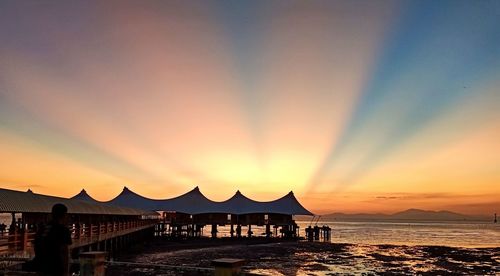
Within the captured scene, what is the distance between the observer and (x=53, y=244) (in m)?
6.98

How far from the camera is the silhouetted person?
6.95 m

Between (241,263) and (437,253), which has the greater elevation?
(241,263)

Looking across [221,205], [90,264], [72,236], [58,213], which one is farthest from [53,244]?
[221,205]

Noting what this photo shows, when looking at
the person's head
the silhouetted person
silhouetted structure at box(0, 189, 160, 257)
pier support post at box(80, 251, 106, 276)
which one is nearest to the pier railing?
silhouetted structure at box(0, 189, 160, 257)

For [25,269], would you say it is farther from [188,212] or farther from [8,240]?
[188,212]

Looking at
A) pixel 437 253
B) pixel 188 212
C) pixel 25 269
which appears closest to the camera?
pixel 25 269

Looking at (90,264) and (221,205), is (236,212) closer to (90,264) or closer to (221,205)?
(221,205)

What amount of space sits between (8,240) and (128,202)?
2407 inches

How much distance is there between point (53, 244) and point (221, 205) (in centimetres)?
6736

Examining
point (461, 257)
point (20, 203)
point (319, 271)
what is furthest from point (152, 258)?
point (461, 257)

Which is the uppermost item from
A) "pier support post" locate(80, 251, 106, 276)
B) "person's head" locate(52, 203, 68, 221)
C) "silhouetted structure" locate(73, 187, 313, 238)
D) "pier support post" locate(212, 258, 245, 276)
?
"person's head" locate(52, 203, 68, 221)

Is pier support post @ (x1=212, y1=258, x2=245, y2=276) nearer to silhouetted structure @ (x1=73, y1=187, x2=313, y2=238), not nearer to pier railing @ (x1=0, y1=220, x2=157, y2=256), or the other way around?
pier railing @ (x1=0, y1=220, x2=157, y2=256)

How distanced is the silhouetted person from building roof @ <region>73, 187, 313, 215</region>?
212ft

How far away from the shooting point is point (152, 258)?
39375 mm
